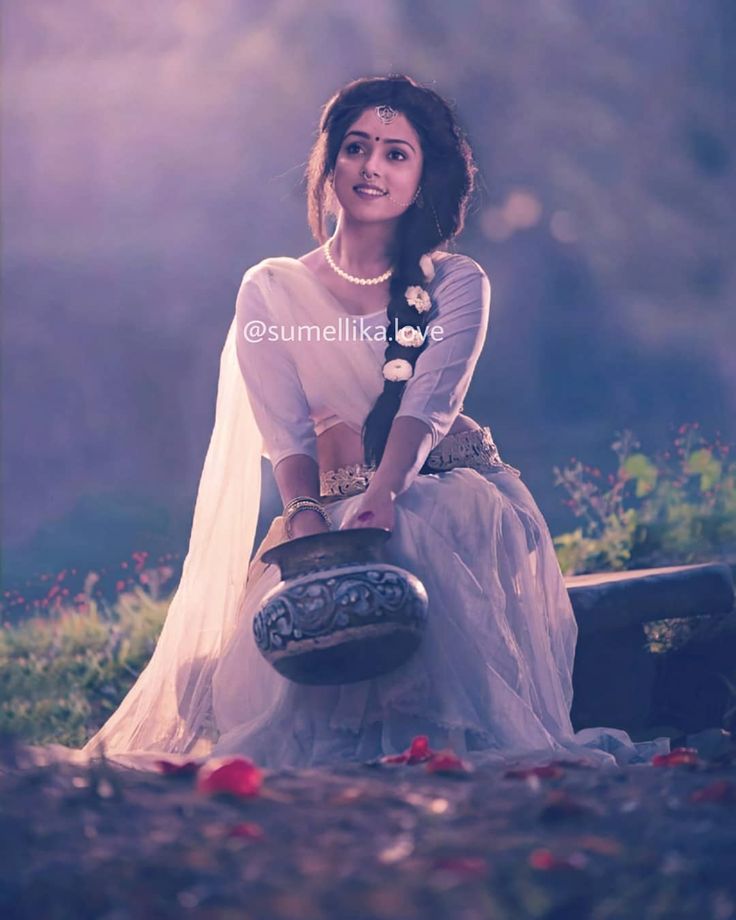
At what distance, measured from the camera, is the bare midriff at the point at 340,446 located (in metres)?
3.40

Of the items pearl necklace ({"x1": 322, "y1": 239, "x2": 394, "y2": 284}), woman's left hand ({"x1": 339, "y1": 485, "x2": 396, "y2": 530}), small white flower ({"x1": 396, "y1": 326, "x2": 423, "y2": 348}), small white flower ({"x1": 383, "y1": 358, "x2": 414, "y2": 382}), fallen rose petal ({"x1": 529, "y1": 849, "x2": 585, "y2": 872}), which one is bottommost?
fallen rose petal ({"x1": 529, "y1": 849, "x2": 585, "y2": 872})

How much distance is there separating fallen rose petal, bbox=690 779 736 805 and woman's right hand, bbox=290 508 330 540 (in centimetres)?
155

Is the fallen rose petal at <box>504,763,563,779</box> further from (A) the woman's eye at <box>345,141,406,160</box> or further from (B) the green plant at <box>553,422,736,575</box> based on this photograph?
(B) the green plant at <box>553,422,736,575</box>

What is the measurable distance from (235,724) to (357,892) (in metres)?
1.86

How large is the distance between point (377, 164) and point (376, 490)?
Answer: 98cm

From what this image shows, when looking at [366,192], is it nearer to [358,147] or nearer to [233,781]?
[358,147]

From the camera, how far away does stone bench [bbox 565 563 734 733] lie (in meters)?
3.92

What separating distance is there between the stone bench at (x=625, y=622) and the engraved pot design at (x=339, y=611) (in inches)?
50.9

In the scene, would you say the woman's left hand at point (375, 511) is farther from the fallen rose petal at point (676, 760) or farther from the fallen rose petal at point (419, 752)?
the fallen rose petal at point (676, 760)

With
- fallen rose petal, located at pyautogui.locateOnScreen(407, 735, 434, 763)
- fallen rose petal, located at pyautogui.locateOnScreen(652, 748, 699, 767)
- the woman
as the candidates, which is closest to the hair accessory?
the woman

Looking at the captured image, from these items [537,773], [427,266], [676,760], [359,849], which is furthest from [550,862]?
[427,266]

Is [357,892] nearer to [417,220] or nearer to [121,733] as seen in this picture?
[121,733]

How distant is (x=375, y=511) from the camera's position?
119 inches

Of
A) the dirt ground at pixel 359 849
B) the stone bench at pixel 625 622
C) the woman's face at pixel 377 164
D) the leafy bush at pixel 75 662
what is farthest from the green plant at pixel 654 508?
the dirt ground at pixel 359 849
